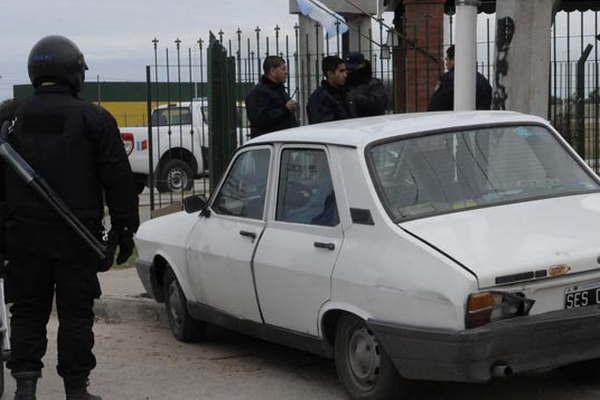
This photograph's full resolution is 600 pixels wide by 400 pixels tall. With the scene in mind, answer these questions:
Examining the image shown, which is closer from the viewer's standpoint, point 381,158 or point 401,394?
point 401,394

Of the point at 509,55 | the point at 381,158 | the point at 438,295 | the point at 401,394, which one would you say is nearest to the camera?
the point at 438,295

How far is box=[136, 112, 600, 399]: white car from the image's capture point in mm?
5027

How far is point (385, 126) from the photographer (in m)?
6.20

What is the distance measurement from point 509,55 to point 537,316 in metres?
3.55

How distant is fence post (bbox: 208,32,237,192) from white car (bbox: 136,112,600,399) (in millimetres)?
4149

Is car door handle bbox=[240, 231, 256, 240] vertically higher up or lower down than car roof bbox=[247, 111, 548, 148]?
lower down

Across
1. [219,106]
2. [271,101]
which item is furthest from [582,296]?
[219,106]

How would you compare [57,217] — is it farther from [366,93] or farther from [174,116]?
[174,116]

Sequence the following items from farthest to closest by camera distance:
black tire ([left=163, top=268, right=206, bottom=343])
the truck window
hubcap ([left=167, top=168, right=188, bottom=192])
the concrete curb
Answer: the truck window < hubcap ([left=167, top=168, right=188, bottom=192]) < the concrete curb < black tire ([left=163, top=268, right=206, bottom=343])

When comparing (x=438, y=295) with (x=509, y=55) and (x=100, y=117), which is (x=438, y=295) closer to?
(x=100, y=117)

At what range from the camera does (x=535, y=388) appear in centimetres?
608

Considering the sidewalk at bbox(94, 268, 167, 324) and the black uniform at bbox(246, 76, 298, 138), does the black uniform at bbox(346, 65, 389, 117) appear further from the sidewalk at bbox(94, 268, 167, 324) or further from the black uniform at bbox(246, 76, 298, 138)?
the sidewalk at bbox(94, 268, 167, 324)

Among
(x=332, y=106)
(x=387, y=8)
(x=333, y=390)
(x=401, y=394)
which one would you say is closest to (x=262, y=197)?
(x=333, y=390)

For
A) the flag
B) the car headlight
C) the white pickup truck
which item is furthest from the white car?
the white pickup truck
